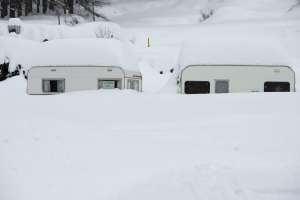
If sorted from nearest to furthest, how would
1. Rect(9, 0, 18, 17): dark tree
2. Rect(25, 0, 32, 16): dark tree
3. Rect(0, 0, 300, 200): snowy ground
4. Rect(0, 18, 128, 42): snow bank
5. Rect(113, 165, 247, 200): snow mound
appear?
Answer: Rect(113, 165, 247, 200): snow mound
Rect(0, 0, 300, 200): snowy ground
Rect(0, 18, 128, 42): snow bank
Rect(9, 0, 18, 17): dark tree
Rect(25, 0, 32, 16): dark tree

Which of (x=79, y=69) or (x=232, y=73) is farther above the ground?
(x=79, y=69)

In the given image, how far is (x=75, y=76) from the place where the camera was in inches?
571

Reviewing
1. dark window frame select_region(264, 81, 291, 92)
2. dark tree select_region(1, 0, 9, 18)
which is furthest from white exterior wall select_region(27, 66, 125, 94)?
dark tree select_region(1, 0, 9, 18)

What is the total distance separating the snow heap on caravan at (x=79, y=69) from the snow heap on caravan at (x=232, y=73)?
1794mm

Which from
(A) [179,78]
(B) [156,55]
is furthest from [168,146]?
(B) [156,55]

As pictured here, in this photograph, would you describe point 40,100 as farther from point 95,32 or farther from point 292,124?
point 95,32

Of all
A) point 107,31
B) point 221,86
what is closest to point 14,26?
point 107,31

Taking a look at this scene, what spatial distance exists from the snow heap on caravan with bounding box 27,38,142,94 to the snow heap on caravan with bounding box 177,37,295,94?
1794 mm

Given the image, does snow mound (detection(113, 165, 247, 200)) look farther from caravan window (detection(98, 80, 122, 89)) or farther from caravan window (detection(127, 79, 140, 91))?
caravan window (detection(127, 79, 140, 91))

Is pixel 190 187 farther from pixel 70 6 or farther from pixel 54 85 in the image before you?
pixel 70 6

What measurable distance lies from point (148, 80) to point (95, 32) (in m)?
8.86

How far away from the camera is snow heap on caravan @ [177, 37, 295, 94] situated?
43.7 ft

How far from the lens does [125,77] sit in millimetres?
14477

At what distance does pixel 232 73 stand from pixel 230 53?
2.09 feet
